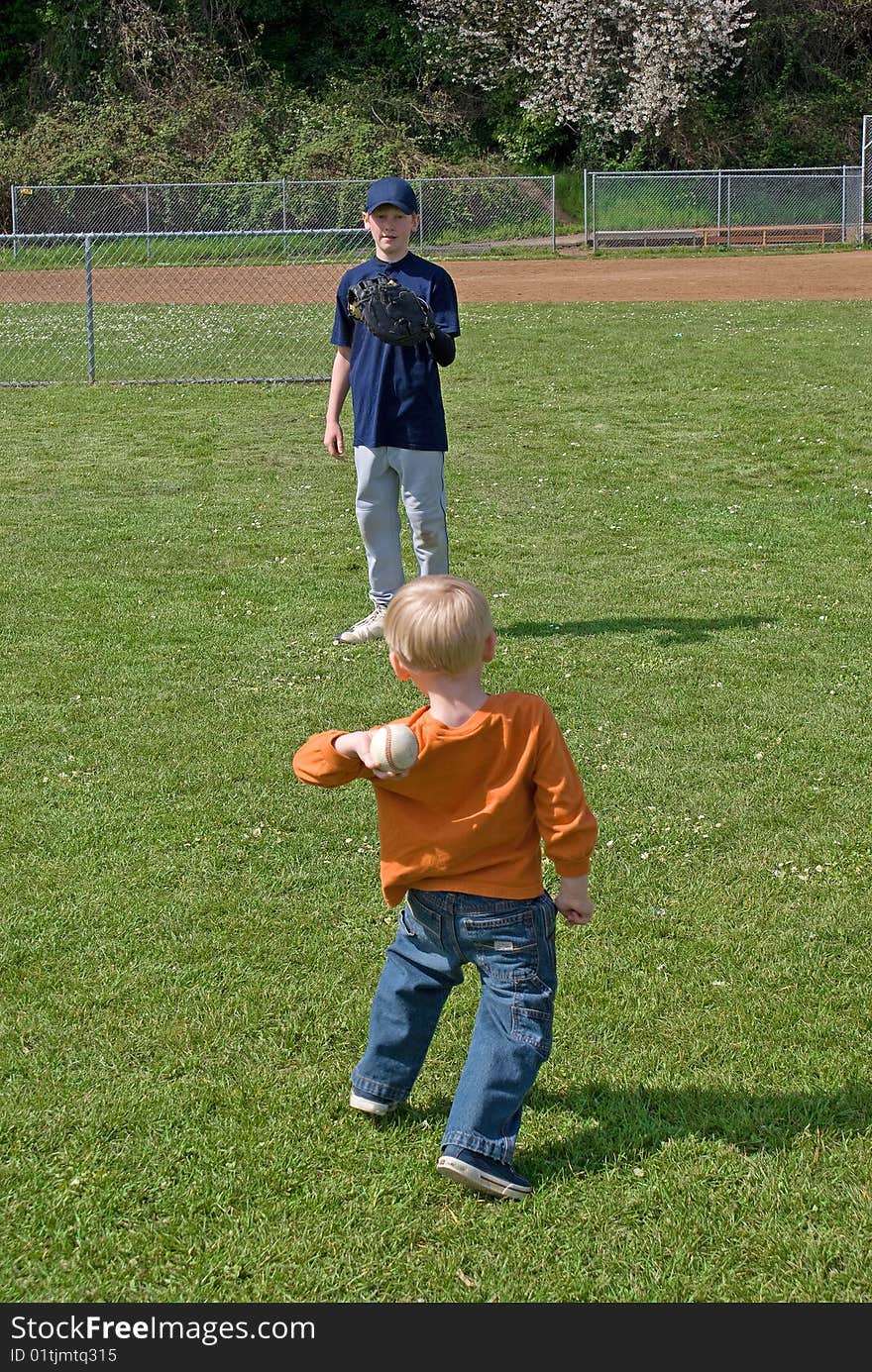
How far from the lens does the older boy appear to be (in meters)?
6.51

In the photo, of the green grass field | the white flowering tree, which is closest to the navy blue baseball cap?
the green grass field

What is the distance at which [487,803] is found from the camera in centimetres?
291

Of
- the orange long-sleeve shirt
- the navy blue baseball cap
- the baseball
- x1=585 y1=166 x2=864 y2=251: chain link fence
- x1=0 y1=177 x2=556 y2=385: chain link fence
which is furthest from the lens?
x1=585 y1=166 x2=864 y2=251: chain link fence

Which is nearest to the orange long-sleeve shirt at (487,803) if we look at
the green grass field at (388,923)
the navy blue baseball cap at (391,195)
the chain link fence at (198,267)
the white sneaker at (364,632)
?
the green grass field at (388,923)

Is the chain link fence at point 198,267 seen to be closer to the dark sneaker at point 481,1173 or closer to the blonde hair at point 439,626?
the blonde hair at point 439,626

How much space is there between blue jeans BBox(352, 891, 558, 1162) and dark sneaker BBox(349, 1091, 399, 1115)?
0.25m

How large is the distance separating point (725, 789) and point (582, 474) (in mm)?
6297

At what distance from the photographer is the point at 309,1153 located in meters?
3.18

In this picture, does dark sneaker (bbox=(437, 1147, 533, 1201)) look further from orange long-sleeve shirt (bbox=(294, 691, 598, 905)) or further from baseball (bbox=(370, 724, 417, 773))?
baseball (bbox=(370, 724, 417, 773))

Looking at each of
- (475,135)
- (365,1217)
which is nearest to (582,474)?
(365,1217)

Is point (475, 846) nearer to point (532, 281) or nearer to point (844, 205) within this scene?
point (532, 281)

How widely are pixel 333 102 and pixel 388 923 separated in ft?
126

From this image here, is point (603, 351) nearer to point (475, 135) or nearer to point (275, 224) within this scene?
point (275, 224)

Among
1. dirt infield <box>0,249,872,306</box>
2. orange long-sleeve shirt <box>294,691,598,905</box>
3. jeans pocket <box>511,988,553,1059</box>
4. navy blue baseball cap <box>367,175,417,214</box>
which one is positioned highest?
dirt infield <box>0,249,872,306</box>
